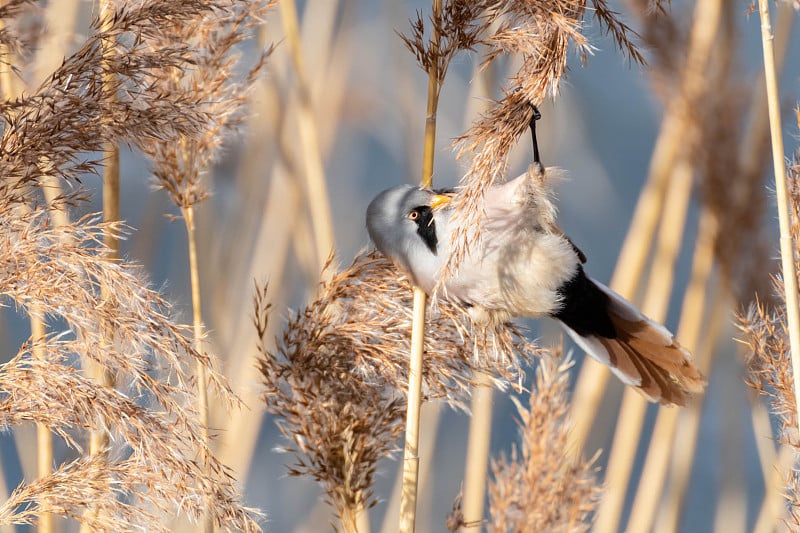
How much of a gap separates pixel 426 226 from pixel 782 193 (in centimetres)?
38

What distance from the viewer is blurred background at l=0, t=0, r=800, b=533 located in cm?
151

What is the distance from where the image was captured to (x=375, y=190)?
2.87 metres

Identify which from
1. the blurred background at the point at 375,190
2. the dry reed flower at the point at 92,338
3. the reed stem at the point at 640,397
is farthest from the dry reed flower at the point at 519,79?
the reed stem at the point at 640,397

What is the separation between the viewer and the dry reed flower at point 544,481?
3.26 ft

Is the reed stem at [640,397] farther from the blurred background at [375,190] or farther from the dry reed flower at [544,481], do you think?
the dry reed flower at [544,481]

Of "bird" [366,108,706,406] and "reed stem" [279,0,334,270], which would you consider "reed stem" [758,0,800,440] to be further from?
"reed stem" [279,0,334,270]

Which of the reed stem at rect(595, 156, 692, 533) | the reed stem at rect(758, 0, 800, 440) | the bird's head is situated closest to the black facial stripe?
the bird's head

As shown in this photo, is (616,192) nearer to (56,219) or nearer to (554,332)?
(554,332)

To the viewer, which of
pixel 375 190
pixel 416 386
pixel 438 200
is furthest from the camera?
pixel 375 190

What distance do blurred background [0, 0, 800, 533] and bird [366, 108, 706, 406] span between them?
3.4 inches

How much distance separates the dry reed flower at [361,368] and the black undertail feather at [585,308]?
0.16 meters

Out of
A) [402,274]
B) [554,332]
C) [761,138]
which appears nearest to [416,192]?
[402,274]

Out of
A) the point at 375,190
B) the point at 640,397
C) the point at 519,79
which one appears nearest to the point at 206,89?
the point at 519,79

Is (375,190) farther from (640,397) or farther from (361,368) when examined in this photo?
(361,368)
